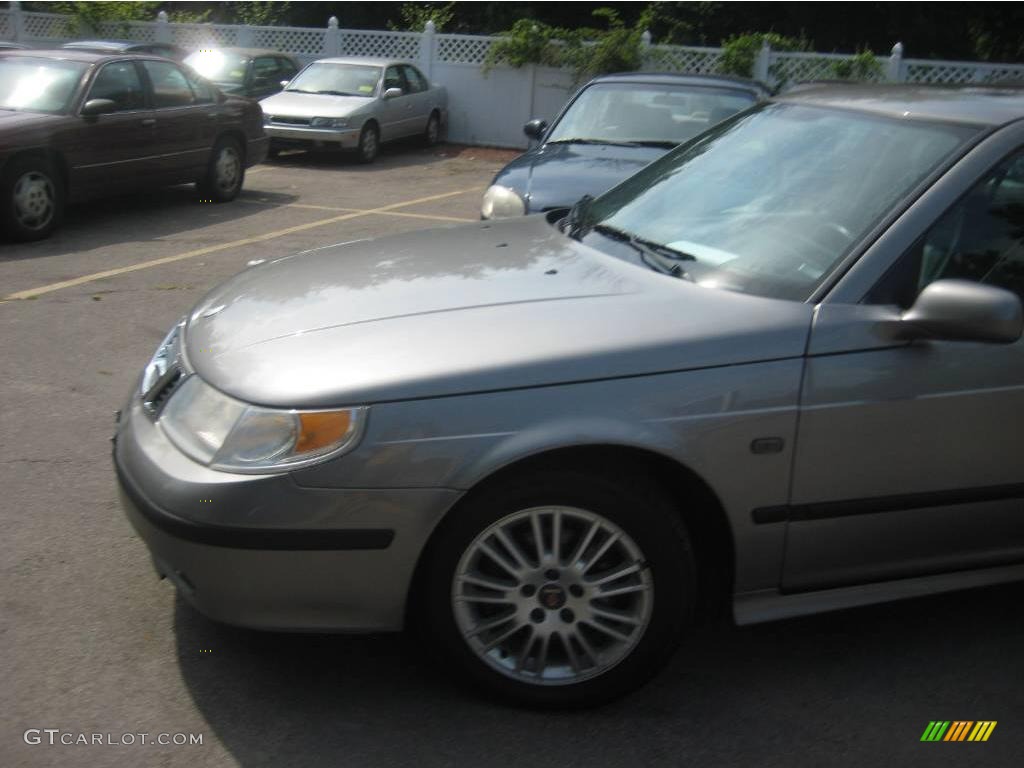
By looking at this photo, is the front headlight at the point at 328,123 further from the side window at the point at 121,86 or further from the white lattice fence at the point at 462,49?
the white lattice fence at the point at 462,49

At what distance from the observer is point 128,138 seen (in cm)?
1047

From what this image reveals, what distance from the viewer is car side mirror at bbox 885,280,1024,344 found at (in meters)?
3.05

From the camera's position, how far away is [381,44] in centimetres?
2061

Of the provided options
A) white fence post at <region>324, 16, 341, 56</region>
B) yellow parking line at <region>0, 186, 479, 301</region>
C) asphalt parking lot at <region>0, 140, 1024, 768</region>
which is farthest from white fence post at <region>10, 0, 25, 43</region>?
asphalt parking lot at <region>0, 140, 1024, 768</region>

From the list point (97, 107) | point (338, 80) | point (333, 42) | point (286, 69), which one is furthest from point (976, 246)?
point (333, 42)

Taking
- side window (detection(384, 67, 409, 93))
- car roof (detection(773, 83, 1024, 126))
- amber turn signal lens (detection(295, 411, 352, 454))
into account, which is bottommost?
side window (detection(384, 67, 409, 93))

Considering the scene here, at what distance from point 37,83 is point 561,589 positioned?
28.7ft

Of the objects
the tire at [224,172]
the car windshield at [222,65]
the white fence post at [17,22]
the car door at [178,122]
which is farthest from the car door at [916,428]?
the white fence post at [17,22]

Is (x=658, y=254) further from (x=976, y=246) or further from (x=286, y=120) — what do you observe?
(x=286, y=120)

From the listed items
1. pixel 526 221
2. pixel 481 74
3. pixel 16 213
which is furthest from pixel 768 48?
pixel 526 221

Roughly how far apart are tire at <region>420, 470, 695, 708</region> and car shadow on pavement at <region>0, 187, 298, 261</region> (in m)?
6.96

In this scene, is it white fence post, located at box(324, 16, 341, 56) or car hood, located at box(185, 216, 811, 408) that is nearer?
car hood, located at box(185, 216, 811, 408)

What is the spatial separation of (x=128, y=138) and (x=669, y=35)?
15482 mm

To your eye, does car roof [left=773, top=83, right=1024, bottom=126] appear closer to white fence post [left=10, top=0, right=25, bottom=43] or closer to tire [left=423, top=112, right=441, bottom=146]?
tire [left=423, top=112, right=441, bottom=146]
